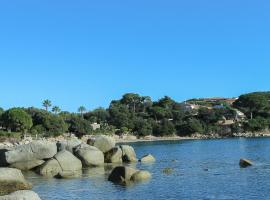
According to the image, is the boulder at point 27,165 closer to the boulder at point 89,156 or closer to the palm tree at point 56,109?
the boulder at point 89,156

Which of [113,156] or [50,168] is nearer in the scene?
[50,168]

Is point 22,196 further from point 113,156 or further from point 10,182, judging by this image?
point 113,156

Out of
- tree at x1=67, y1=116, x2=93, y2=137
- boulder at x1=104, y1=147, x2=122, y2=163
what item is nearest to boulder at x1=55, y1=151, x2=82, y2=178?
boulder at x1=104, y1=147, x2=122, y2=163

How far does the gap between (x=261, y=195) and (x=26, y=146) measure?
23363 mm

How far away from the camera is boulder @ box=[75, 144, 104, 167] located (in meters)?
47.7

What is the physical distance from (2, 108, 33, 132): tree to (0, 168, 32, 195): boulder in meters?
98.4

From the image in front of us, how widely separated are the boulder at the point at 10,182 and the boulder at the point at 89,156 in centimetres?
1607

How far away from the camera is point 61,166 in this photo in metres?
42.5

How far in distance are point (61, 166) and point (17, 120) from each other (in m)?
88.0

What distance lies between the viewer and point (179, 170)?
46.8m

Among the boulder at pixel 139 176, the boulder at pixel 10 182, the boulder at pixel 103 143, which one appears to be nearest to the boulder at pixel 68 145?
the boulder at pixel 103 143

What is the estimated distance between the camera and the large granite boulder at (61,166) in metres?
42.0

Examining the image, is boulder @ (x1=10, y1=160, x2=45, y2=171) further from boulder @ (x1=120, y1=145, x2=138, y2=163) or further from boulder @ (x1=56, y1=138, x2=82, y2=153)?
boulder @ (x1=120, y1=145, x2=138, y2=163)

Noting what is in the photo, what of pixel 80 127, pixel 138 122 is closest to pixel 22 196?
pixel 80 127
